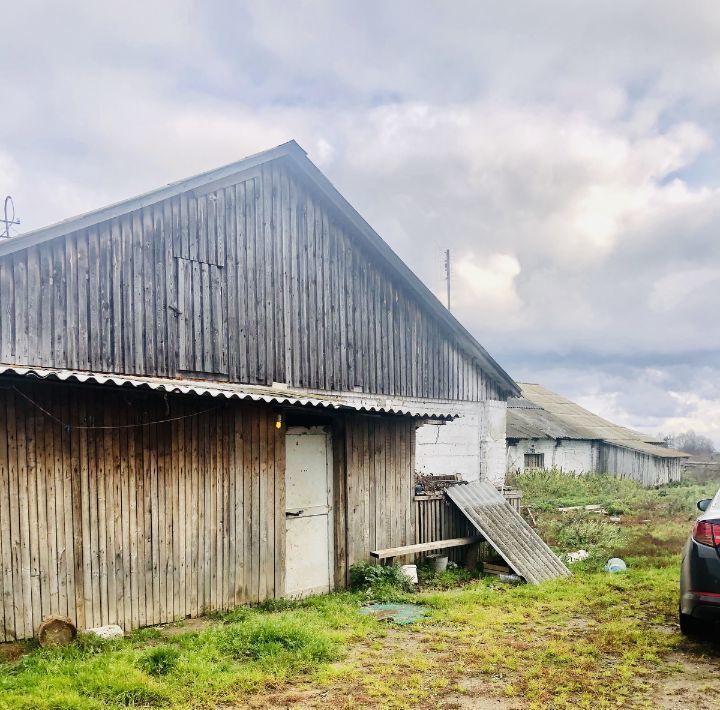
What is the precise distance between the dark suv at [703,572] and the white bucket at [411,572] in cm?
465

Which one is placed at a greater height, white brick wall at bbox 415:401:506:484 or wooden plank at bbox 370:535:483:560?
white brick wall at bbox 415:401:506:484

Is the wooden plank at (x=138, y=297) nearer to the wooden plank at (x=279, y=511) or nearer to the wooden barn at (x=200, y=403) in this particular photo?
the wooden barn at (x=200, y=403)

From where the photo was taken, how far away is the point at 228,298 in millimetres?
9969

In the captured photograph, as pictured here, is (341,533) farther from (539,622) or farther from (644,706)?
(644,706)

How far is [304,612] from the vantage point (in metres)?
8.11

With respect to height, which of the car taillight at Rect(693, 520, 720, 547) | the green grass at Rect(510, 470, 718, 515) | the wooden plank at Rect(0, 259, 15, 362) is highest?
the wooden plank at Rect(0, 259, 15, 362)

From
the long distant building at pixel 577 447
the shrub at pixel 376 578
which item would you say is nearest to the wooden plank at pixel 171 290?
the shrub at pixel 376 578

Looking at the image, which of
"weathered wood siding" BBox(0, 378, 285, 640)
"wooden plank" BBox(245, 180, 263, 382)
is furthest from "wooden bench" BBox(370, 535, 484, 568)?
"wooden plank" BBox(245, 180, 263, 382)

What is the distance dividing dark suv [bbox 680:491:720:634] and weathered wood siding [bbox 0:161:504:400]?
649 cm

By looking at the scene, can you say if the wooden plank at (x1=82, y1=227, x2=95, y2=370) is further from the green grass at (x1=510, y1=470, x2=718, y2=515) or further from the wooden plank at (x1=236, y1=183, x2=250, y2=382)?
the green grass at (x1=510, y1=470, x2=718, y2=515)

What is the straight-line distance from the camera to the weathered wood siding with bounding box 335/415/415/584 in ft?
32.4

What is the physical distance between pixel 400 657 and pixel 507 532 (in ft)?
16.9

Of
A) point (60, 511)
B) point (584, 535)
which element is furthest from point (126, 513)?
point (584, 535)

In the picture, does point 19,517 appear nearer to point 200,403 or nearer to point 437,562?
point 200,403
